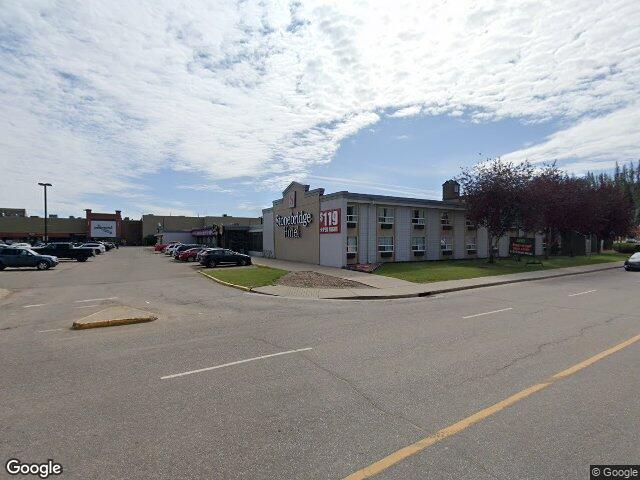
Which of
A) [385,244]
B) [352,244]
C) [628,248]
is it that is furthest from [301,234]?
[628,248]

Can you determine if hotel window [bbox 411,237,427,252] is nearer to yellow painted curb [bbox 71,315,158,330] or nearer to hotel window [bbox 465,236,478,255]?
hotel window [bbox 465,236,478,255]

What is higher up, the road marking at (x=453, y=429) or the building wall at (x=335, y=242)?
the building wall at (x=335, y=242)

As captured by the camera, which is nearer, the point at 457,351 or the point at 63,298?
the point at 457,351

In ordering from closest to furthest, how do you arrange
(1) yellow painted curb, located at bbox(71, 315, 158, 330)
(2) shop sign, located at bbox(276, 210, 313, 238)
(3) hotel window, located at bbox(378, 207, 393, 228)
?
(1) yellow painted curb, located at bbox(71, 315, 158, 330) < (3) hotel window, located at bbox(378, 207, 393, 228) < (2) shop sign, located at bbox(276, 210, 313, 238)

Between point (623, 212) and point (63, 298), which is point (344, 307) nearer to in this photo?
point (63, 298)

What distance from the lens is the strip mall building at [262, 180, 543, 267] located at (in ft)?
101

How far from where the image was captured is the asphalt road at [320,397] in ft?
12.4

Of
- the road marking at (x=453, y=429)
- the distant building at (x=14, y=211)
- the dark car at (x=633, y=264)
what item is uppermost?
the distant building at (x=14, y=211)

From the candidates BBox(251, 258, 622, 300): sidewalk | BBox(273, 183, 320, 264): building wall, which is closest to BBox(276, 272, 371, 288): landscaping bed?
BBox(251, 258, 622, 300): sidewalk

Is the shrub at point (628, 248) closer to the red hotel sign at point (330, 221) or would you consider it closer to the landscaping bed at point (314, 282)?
the red hotel sign at point (330, 221)

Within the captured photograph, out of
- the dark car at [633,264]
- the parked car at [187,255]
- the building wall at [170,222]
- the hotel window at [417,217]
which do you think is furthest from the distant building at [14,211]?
the dark car at [633,264]

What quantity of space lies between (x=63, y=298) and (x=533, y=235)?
47225 mm

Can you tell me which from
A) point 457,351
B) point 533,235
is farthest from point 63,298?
point 533,235

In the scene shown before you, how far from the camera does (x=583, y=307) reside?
12859mm
